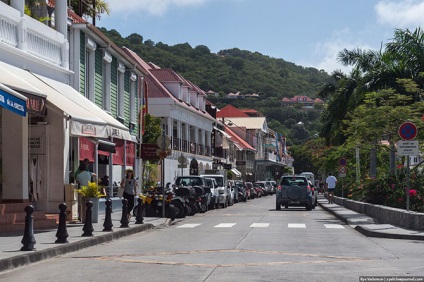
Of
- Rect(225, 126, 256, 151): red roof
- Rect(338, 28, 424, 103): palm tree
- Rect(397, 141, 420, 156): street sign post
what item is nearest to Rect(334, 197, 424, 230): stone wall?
Rect(397, 141, 420, 156): street sign post

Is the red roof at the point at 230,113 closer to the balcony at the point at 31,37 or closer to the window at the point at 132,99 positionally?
the window at the point at 132,99

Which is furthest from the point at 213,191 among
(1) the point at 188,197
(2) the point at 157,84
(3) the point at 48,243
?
(3) the point at 48,243

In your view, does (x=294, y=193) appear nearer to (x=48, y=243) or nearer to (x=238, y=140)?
(x=48, y=243)

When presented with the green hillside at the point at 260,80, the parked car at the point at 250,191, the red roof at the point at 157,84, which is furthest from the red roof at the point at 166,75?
the green hillside at the point at 260,80

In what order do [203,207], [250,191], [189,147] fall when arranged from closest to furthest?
[203,207], [189,147], [250,191]

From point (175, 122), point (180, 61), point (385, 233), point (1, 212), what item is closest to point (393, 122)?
point (385, 233)

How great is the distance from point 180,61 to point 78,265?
11659 cm

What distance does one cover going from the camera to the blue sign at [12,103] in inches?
590

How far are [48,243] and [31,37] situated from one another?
7863 mm

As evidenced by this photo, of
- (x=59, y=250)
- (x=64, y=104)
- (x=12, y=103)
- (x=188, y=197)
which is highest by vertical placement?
(x=64, y=104)

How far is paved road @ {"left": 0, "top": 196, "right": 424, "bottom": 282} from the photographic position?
36.5ft

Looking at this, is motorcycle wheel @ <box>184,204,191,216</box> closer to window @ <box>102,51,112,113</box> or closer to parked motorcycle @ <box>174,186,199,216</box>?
parked motorcycle @ <box>174,186,199,216</box>

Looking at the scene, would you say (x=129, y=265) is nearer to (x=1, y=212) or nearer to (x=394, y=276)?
(x=394, y=276)

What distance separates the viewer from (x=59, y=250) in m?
14.7
